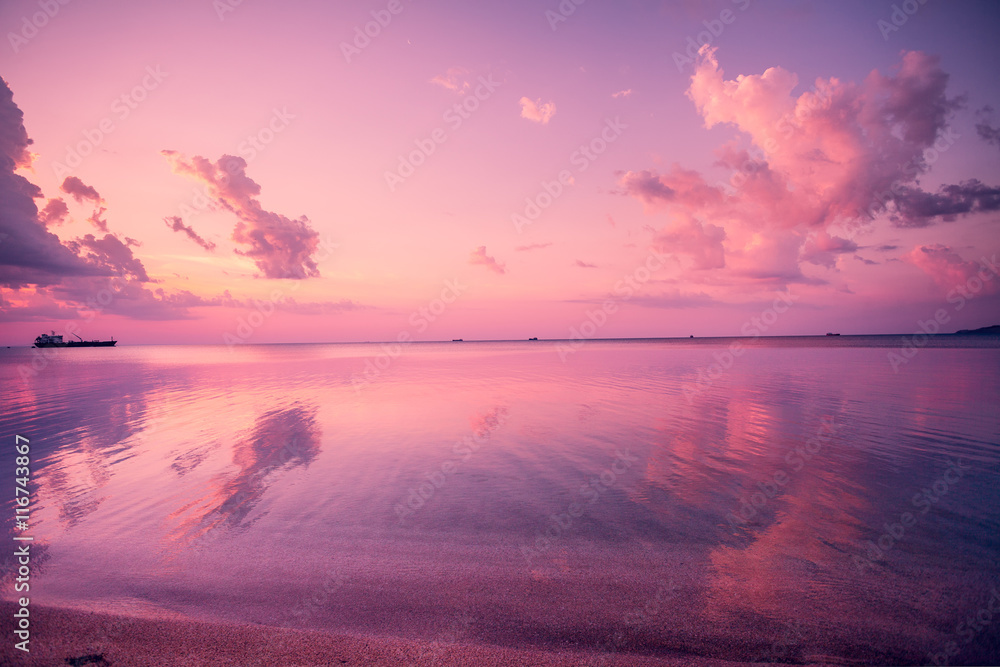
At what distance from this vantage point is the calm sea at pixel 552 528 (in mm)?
4664

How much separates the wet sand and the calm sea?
205mm

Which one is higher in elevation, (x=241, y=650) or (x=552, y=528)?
(x=241, y=650)

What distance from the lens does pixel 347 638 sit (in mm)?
4301

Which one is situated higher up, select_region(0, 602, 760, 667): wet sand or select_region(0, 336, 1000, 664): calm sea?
select_region(0, 602, 760, 667): wet sand

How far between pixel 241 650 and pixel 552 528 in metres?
4.75

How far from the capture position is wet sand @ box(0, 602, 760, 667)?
396cm

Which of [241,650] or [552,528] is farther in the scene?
[552,528]

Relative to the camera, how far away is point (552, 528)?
23.6 feet

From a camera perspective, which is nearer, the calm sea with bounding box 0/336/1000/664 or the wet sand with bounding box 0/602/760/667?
the wet sand with bounding box 0/602/760/667

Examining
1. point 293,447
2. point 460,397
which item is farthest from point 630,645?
point 460,397

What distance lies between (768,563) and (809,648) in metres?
1.79

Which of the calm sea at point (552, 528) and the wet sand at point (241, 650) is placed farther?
the calm sea at point (552, 528)

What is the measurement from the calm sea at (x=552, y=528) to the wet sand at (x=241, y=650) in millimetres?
205

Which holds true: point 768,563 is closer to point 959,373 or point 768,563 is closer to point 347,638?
point 347,638
